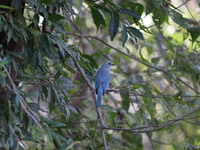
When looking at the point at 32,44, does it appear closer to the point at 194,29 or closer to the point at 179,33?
the point at 194,29

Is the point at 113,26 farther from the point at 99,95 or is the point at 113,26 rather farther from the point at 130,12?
the point at 99,95

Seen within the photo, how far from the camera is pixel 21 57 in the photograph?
2947 mm

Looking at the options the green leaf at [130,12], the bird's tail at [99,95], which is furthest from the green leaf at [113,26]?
the bird's tail at [99,95]

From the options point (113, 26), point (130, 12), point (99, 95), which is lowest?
point (99, 95)

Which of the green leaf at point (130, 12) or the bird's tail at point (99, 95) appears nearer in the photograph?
the green leaf at point (130, 12)

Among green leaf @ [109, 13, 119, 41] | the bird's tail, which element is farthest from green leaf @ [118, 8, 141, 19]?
the bird's tail

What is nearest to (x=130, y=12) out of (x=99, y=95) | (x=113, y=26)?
(x=113, y=26)

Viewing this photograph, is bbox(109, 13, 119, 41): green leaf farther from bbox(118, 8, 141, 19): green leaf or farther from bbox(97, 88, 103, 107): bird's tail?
bbox(97, 88, 103, 107): bird's tail

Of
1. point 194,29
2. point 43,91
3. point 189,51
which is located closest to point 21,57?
point 43,91

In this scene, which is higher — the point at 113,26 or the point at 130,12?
the point at 130,12

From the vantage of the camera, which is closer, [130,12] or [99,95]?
[130,12]

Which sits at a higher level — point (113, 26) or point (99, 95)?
point (113, 26)

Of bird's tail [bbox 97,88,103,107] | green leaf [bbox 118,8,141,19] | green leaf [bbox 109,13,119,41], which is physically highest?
green leaf [bbox 118,8,141,19]

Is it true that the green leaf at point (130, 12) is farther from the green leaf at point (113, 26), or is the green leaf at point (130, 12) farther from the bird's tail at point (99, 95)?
the bird's tail at point (99, 95)
